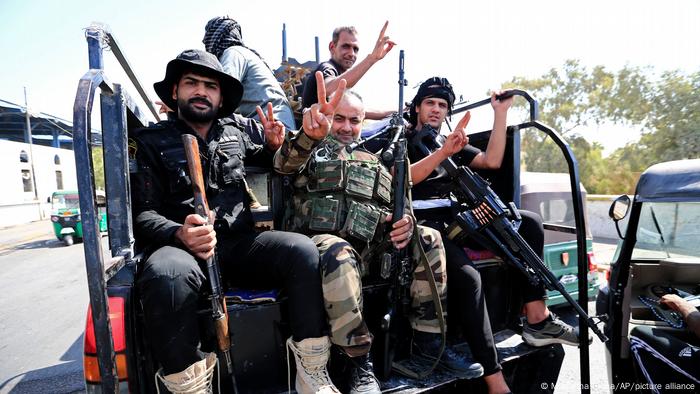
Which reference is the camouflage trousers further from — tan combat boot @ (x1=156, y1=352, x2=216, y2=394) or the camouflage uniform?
tan combat boot @ (x1=156, y1=352, x2=216, y2=394)

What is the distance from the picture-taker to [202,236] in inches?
65.3

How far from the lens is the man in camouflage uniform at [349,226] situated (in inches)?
68.7

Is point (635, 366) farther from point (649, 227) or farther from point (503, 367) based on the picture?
point (649, 227)

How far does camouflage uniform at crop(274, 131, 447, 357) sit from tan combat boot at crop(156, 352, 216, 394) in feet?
1.78

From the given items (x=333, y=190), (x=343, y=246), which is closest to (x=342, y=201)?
(x=333, y=190)

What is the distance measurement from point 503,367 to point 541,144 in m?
25.3

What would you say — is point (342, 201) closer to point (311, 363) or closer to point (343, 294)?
point (343, 294)

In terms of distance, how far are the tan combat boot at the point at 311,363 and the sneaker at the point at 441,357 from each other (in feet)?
2.10

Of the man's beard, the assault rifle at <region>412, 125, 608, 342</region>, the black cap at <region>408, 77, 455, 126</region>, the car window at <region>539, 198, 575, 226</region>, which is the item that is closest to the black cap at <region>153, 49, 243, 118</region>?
the man's beard

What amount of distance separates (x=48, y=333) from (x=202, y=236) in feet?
15.4

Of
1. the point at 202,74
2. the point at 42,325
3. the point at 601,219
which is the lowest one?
the point at 42,325

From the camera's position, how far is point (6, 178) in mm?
23109

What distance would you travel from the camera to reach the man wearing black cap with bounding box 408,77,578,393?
6.87 ft

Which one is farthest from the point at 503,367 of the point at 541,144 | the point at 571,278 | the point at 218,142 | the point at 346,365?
the point at 541,144
